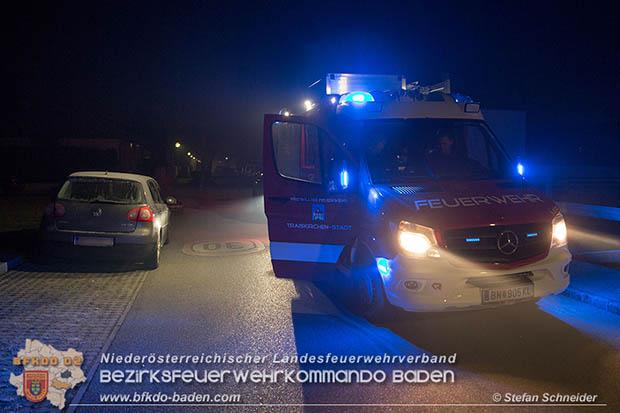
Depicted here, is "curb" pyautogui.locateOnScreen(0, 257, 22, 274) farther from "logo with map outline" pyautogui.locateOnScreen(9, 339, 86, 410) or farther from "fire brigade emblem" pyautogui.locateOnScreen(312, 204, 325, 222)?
"fire brigade emblem" pyautogui.locateOnScreen(312, 204, 325, 222)

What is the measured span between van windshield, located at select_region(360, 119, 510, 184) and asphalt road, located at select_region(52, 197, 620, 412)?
169 cm

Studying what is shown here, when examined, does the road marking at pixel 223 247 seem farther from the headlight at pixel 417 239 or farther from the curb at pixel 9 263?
the headlight at pixel 417 239

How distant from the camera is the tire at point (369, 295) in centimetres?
559

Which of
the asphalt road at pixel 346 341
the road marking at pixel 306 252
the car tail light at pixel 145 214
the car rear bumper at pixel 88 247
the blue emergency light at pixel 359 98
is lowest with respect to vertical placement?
the asphalt road at pixel 346 341

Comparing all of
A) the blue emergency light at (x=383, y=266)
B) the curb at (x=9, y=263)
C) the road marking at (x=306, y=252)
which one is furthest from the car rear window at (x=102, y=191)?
the blue emergency light at (x=383, y=266)

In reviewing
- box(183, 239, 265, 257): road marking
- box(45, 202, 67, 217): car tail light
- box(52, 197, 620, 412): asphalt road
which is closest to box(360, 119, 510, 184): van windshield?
box(52, 197, 620, 412): asphalt road

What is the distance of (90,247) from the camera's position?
806 centimetres

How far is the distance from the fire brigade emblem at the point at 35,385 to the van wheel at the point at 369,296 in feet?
10.6

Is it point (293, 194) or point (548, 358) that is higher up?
point (293, 194)

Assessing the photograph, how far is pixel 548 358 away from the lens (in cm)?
474

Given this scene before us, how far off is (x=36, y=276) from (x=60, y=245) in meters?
0.58

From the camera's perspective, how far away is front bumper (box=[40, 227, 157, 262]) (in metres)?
8.06

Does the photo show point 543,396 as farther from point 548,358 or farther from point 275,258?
point 275,258

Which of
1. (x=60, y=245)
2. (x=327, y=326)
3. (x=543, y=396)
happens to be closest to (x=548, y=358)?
(x=543, y=396)
